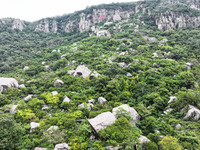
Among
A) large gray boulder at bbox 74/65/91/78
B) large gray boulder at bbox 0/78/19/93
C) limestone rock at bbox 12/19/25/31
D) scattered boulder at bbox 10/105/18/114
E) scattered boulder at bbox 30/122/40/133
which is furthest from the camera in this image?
limestone rock at bbox 12/19/25/31

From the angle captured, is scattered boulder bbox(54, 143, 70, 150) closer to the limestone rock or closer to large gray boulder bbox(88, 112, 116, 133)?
large gray boulder bbox(88, 112, 116, 133)

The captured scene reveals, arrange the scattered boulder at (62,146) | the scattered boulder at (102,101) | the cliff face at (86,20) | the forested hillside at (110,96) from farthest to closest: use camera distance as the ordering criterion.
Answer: the cliff face at (86,20) → the scattered boulder at (102,101) → the forested hillside at (110,96) → the scattered boulder at (62,146)

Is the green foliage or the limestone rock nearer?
the green foliage

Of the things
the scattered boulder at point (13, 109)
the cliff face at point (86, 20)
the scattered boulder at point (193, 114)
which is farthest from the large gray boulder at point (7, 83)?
the cliff face at point (86, 20)

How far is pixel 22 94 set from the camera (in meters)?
29.5


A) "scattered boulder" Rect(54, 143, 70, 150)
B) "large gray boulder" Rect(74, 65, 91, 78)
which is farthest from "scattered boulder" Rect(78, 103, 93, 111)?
"large gray boulder" Rect(74, 65, 91, 78)

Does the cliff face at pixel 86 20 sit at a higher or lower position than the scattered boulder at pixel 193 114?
higher

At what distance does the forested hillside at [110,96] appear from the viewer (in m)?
16.8

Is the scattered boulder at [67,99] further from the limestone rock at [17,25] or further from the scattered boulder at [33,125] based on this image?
the limestone rock at [17,25]

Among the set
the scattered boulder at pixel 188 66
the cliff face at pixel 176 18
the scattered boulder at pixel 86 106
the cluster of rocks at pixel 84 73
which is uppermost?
the cliff face at pixel 176 18

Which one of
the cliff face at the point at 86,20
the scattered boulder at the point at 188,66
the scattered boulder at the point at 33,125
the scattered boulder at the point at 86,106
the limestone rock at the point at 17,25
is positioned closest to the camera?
the scattered boulder at the point at 33,125

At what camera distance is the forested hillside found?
1677cm

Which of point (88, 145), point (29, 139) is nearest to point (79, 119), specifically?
point (88, 145)

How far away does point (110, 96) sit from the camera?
27.4 meters
